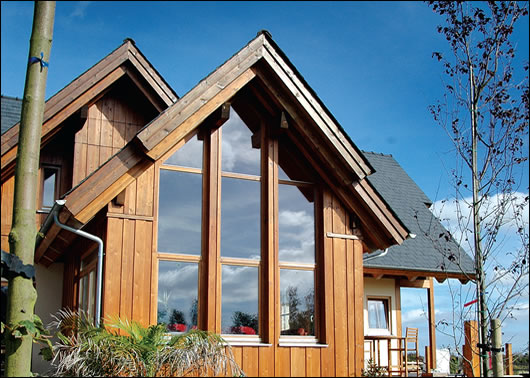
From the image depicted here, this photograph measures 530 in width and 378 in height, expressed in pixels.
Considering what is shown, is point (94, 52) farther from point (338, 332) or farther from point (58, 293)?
point (338, 332)

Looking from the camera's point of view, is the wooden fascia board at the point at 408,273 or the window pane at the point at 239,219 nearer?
the window pane at the point at 239,219

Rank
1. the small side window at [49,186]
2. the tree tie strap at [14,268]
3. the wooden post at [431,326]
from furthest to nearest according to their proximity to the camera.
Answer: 1. the wooden post at [431,326]
2. the small side window at [49,186]
3. the tree tie strap at [14,268]

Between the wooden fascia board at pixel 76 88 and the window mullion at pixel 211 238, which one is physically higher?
the wooden fascia board at pixel 76 88

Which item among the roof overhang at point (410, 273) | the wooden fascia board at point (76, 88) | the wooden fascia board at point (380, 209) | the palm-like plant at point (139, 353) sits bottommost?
the palm-like plant at point (139, 353)

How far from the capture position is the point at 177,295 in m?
9.50

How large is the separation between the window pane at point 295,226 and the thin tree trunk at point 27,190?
552cm

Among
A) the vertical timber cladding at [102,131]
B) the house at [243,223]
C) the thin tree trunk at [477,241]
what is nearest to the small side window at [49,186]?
the vertical timber cladding at [102,131]

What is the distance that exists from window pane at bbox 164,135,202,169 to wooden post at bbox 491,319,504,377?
473 cm

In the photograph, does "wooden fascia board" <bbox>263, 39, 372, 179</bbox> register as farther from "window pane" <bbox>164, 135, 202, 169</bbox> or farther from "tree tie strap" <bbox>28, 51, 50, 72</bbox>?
"tree tie strap" <bbox>28, 51, 50, 72</bbox>

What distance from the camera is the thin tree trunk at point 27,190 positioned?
515 cm

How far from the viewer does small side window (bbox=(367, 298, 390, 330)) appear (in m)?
16.6

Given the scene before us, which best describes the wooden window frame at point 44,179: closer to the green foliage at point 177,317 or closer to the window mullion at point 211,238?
the window mullion at point 211,238

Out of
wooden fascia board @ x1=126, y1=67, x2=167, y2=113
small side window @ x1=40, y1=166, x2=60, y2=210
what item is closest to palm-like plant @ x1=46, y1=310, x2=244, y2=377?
small side window @ x1=40, y1=166, x2=60, y2=210

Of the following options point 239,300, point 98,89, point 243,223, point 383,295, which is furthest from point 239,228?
point 383,295
